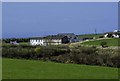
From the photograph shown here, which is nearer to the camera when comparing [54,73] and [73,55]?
[54,73]

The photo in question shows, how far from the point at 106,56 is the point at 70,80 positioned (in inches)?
588

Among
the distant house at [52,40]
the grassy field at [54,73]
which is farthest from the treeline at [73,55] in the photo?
the distant house at [52,40]

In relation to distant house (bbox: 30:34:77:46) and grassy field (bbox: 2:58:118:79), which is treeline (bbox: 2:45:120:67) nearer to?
grassy field (bbox: 2:58:118:79)

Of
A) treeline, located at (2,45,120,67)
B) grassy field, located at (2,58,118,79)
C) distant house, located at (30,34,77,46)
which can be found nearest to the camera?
grassy field, located at (2,58,118,79)

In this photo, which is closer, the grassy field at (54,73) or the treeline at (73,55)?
the grassy field at (54,73)

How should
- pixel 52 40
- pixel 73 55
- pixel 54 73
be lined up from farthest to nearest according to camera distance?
pixel 52 40, pixel 73 55, pixel 54 73

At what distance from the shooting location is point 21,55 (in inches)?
1522

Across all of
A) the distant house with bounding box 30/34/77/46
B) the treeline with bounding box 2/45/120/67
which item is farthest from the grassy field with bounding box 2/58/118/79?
the distant house with bounding box 30/34/77/46

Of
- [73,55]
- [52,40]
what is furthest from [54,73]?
[52,40]

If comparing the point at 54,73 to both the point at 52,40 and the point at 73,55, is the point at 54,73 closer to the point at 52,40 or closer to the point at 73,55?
the point at 73,55

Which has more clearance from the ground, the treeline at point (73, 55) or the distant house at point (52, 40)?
the distant house at point (52, 40)

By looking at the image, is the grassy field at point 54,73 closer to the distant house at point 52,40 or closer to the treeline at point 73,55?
the treeline at point 73,55

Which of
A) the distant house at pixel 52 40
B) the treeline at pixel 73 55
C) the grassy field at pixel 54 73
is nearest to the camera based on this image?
the grassy field at pixel 54 73

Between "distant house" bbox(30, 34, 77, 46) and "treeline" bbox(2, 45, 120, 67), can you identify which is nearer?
"treeline" bbox(2, 45, 120, 67)
